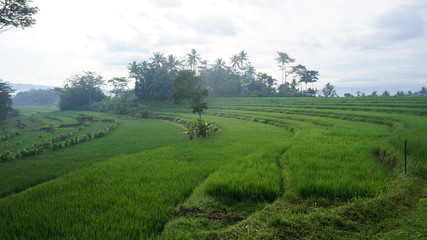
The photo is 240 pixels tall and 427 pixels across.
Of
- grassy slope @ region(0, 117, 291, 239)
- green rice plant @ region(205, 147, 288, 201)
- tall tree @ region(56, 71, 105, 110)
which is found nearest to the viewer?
grassy slope @ region(0, 117, 291, 239)

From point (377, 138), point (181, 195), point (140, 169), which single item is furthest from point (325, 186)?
point (377, 138)

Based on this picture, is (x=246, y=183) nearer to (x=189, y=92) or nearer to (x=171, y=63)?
(x=189, y=92)

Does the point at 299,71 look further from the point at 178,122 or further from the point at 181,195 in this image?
the point at 181,195

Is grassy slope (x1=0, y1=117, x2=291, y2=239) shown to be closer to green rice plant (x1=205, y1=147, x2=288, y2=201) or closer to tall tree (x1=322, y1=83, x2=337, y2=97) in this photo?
green rice plant (x1=205, y1=147, x2=288, y2=201)

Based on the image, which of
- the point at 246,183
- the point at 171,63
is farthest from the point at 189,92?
the point at 171,63

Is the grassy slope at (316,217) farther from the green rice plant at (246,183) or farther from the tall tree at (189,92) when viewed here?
the tall tree at (189,92)

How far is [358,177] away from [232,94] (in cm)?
5379

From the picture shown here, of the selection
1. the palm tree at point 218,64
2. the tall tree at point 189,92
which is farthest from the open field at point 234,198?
the palm tree at point 218,64

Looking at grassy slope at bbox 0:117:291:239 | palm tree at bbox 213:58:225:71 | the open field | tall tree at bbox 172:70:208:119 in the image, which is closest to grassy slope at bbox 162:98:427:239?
the open field

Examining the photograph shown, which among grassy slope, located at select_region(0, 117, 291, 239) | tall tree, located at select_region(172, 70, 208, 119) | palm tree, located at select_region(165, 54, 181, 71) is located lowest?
grassy slope, located at select_region(0, 117, 291, 239)

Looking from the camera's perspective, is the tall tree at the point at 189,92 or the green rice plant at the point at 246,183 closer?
the green rice plant at the point at 246,183

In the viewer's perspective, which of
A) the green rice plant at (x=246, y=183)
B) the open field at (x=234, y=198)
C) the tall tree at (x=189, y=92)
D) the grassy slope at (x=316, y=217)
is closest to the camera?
the grassy slope at (x=316, y=217)

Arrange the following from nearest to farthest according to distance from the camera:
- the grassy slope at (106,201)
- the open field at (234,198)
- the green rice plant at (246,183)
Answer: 1. the open field at (234,198)
2. the grassy slope at (106,201)
3. the green rice plant at (246,183)

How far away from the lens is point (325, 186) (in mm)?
4688
